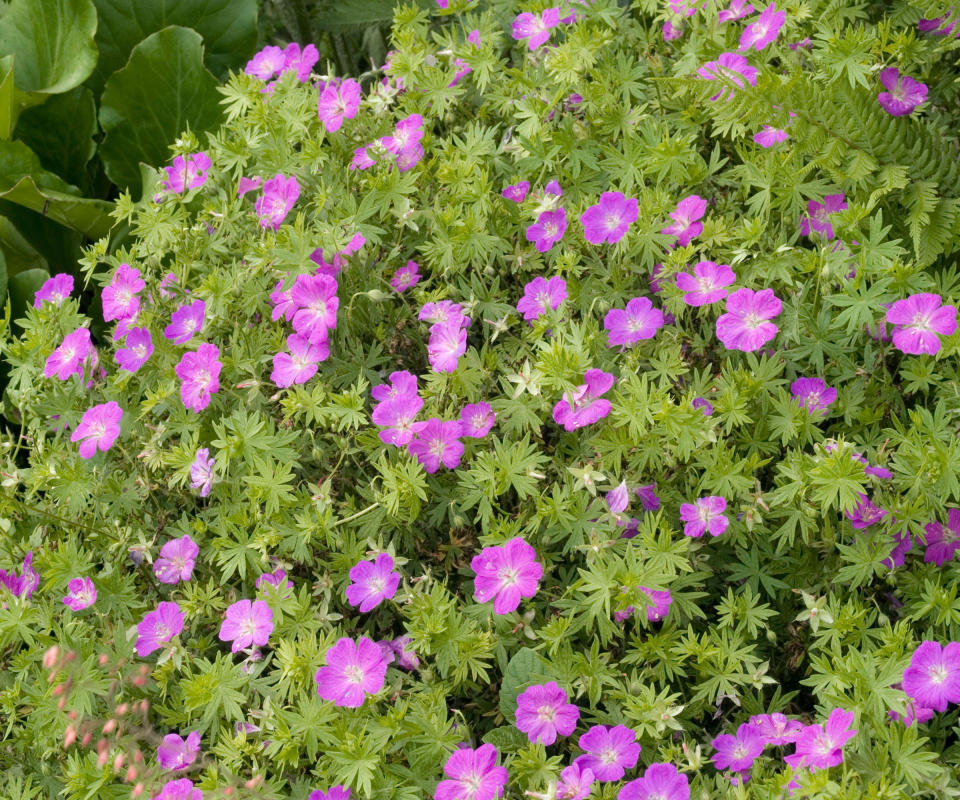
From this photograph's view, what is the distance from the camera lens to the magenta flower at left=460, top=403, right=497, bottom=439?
1860mm

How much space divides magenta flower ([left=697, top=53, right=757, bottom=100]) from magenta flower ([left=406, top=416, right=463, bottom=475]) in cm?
84

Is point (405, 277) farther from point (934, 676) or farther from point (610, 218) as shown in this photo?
point (934, 676)

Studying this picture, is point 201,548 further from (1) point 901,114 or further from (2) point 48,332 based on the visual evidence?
(1) point 901,114

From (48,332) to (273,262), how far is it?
573 mm

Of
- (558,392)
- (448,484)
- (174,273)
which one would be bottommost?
(448,484)

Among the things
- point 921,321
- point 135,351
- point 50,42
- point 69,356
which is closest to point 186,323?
point 135,351

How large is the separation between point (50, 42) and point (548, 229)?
80.8 inches

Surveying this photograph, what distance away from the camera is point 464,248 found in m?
2.08

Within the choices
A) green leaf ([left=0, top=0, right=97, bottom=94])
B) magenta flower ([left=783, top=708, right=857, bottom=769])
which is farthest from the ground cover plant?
green leaf ([left=0, top=0, right=97, bottom=94])

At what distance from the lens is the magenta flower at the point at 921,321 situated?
1707mm

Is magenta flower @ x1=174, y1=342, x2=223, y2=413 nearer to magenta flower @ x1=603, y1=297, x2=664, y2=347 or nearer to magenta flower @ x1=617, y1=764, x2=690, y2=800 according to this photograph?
magenta flower @ x1=603, y1=297, x2=664, y2=347

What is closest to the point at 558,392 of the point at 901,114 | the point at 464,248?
the point at 464,248

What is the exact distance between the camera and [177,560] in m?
1.97

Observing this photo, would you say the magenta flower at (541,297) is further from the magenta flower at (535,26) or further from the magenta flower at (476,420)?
the magenta flower at (535,26)
